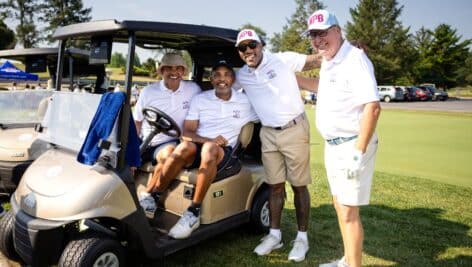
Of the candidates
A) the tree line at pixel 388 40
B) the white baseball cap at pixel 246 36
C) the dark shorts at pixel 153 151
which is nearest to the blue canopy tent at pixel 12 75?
the dark shorts at pixel 153 151

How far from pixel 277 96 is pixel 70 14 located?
5723 centimetres

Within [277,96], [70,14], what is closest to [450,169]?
[277,96]

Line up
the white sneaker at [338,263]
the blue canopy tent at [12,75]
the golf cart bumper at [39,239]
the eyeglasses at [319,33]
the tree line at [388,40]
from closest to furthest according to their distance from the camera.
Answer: the golf cart bumper at [39,239]
the eyeglasses at [319,33]
the white sneaker at [338,263]
the blue canopy tent at [12,75]
the tree line at [388,40]

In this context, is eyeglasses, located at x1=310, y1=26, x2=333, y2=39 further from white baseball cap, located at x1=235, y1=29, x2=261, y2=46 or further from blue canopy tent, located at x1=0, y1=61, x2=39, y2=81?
A: blue canopy tent, located at x1=0, y1=61, x2=39, y2=81

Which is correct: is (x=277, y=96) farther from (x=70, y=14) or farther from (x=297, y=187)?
(x=70, y=14)

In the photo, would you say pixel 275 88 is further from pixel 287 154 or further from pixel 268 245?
pixel 268 245

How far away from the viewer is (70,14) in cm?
5412

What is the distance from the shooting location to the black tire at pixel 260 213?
12.9ft

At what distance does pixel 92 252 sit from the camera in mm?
2592

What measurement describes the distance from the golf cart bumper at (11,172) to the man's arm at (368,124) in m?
3.59

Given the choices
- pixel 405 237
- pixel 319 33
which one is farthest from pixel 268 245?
pixel 319 33

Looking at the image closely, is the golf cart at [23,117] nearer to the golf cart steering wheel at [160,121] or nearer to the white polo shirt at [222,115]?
the golf cart steering wheel at [160,121]

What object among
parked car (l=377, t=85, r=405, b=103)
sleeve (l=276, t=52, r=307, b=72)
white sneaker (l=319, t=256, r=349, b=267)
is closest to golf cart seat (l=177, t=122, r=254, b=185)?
sleeve (l=276, t=52, r=307, b=72)

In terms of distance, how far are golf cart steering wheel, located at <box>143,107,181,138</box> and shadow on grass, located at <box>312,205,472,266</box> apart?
172 centimetres
